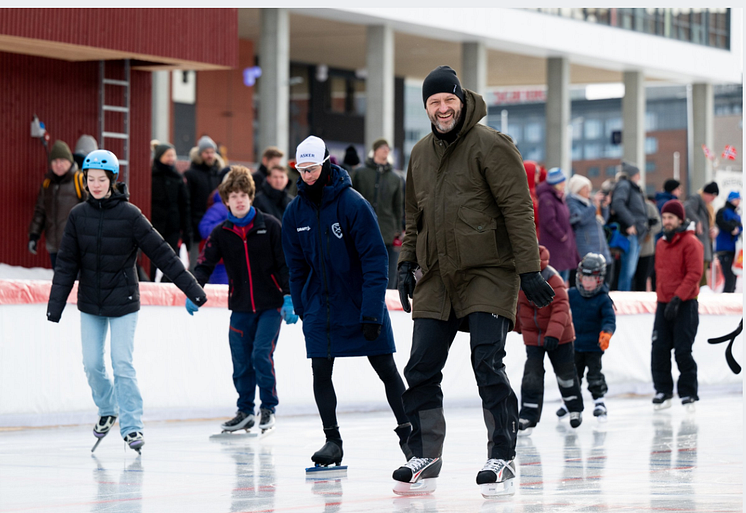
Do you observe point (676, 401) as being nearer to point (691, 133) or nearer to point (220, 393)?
point (220, 393)

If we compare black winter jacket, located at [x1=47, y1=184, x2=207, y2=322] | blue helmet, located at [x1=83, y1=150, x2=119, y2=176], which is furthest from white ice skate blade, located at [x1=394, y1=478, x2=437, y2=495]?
blue helmet, located at [x1=83, y1=150, x2=119, y2=176]

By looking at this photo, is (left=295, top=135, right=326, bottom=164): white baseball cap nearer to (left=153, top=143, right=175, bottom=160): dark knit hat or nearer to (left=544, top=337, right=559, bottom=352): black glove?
(left=544, top=337, right=559, bottom=352): black glove

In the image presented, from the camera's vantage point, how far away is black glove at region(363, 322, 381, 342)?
7.31m

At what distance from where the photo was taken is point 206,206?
15703 mm

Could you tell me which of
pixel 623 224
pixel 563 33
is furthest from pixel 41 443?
pixel 563 33

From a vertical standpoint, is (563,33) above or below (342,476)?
above

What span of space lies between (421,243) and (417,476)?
122 cm

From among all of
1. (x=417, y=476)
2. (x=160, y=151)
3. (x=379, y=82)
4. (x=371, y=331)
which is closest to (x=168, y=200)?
(x=160, y=151)

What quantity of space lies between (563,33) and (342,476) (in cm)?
3451

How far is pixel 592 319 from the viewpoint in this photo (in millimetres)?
11734

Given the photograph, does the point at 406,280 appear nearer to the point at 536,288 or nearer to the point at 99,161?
the point at 536,288

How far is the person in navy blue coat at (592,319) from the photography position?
1152cm

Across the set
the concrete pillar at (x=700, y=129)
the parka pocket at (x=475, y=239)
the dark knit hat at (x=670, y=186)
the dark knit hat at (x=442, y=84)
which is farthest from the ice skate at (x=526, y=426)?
the concrete pillar at (x=700, y=129)

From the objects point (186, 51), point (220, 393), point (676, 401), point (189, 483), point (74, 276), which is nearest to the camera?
point (189, 483)
